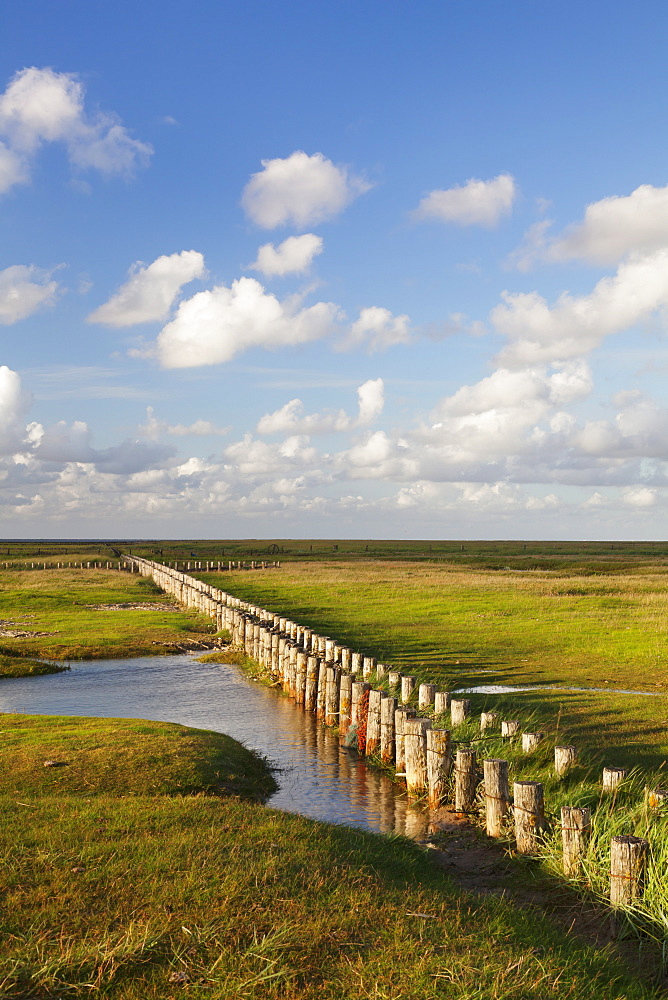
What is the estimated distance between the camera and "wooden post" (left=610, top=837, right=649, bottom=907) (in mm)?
7766

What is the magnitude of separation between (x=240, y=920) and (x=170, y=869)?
1.29 meters

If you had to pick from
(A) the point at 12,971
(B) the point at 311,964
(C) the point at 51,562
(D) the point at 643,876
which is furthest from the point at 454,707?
(C) the point at 51,562

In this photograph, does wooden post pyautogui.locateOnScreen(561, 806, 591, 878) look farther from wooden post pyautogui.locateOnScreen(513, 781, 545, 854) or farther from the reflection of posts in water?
the reflection of posts in water

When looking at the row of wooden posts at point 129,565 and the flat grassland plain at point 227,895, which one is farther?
the row of wooden posts at point 129,565

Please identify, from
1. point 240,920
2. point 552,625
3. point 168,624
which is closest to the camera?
point 240,920

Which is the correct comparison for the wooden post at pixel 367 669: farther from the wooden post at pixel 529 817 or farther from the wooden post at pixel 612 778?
the wooden post at pixel 612 778

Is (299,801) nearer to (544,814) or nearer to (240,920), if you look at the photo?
(544,814)

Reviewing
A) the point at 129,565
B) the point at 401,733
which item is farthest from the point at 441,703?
the point at 129,565

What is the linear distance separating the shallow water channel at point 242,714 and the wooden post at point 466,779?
2.27 ft

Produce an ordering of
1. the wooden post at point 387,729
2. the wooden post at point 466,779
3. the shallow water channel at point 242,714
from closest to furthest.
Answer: the wooden post at point 466,779 → the shallow water channel at point 242,714 → the wooden post at point 387,729

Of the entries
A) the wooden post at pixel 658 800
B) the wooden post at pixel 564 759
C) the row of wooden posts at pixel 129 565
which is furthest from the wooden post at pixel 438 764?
the row of wooden posts at pixel 129 565

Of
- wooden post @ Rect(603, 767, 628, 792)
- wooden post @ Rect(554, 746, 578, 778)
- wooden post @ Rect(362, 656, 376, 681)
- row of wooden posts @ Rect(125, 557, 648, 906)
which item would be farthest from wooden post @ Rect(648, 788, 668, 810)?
wooden post @ Rect(362, 656, 376, 681)

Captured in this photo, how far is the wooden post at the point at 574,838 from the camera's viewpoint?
8.73 m

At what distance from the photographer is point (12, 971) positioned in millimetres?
5680
